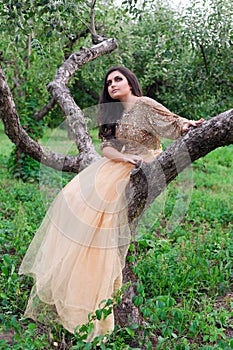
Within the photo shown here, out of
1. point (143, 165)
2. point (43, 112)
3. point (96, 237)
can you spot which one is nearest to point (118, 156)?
point (143, 165)

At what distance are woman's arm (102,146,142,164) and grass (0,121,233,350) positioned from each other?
1.02 feet

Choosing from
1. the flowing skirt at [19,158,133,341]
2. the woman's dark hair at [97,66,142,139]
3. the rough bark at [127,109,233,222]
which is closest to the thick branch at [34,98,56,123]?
the woman's dark hair at [97,66,142,139]

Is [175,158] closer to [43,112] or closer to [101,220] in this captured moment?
[101,220]

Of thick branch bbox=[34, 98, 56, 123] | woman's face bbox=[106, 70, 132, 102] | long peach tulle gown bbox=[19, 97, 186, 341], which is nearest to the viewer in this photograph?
long peach tulle gown bbox=[19, 97, 186, 341]

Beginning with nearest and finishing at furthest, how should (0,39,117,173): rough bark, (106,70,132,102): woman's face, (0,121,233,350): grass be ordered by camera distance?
(0,121,233,350): grass, (106,70,132,102): woman's face, (0,39,117,173): rough bark

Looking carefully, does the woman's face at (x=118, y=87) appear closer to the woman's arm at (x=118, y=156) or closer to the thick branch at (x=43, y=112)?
the woman's arm at (x=118, y=156)

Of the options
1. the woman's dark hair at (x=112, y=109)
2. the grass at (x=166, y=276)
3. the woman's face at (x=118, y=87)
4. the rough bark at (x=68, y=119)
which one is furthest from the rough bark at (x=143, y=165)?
the woman's face at (x=118, y=87)

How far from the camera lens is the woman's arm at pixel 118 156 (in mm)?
2931

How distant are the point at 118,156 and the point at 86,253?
0.60 metres

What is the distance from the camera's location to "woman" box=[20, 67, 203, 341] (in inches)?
114

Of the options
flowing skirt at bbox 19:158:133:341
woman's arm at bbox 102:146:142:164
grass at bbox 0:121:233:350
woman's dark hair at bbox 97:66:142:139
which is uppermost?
woman's dark hair at bbox 97:66:142:139

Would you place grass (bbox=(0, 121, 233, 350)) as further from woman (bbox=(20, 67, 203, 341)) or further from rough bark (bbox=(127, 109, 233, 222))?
rough bark (bbox=(127, 109, 233, 222))

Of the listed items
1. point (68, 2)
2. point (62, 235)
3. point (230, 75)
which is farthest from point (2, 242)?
point (230, 75)

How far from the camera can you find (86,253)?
2.95m
